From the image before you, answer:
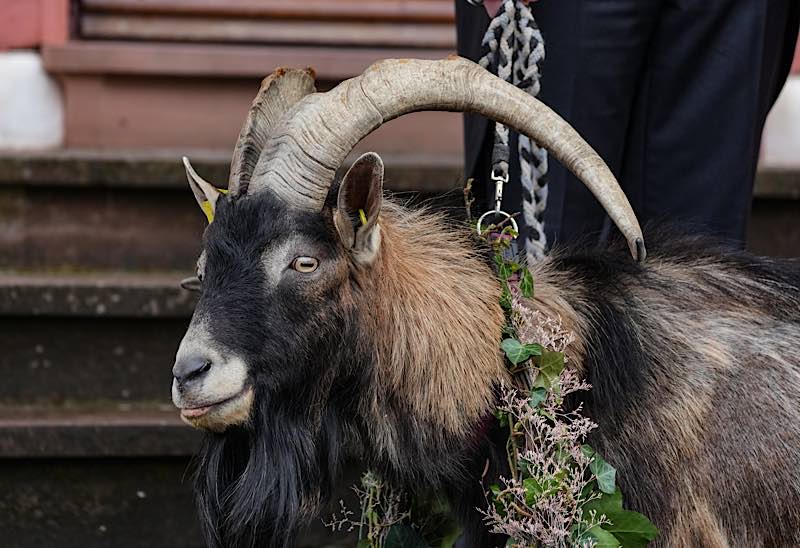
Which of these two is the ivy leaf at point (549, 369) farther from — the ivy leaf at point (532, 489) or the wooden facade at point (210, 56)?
the wooden facade at point (210, 56)

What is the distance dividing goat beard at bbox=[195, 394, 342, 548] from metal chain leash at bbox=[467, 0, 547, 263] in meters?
0.72

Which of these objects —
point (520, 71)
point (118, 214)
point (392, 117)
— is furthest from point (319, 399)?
point (118, 214)

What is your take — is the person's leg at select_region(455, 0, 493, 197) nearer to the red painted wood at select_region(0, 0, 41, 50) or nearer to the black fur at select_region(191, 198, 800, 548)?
the black fur at select_region(191, 198, 800, 548)

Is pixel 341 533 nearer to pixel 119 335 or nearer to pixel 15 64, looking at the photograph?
pixel 119 335

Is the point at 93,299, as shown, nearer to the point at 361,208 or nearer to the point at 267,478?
the point at 267,478

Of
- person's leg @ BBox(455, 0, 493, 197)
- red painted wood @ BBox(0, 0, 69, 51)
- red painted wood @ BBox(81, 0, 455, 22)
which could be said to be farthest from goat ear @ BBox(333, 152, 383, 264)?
red painted wood @ BBox(0, 0, 69, 51)

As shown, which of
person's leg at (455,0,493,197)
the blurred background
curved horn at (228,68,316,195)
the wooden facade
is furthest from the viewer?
the wooden facade

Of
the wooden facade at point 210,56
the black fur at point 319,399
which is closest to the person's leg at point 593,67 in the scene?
the black fur at point 319,399

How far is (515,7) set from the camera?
3.04m

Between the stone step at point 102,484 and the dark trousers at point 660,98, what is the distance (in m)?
1.71

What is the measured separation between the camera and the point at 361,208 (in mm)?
2699

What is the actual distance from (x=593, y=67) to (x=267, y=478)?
1.43m

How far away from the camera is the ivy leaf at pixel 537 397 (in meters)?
2.75

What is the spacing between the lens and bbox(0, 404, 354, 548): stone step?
4516mm
